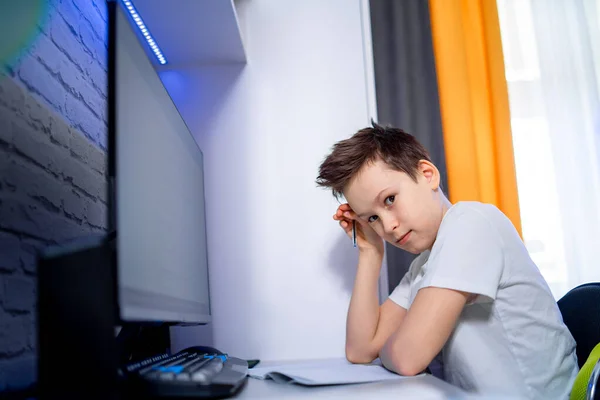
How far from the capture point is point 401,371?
91 centimetres

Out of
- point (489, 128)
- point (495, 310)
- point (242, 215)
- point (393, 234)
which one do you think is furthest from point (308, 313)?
point (489, 128)

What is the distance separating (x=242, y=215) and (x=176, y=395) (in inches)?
39.5

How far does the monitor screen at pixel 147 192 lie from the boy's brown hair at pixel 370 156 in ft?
1.12

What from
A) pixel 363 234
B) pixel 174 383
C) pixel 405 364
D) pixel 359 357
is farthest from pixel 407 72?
pixel 174 383

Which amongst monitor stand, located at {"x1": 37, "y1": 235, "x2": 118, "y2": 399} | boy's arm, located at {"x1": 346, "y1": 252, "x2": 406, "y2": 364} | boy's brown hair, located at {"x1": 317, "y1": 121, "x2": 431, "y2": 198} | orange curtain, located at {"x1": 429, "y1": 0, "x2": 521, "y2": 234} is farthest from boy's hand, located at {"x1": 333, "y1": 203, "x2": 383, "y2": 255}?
monitor stand, located at {"x1": 37, "y1": 235, "x2": 118, "y2": 399}

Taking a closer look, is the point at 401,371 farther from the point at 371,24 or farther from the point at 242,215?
the point at 371,24

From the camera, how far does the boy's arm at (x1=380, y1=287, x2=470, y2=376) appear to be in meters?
0.93

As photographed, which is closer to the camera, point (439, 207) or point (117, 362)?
point (117, 362)

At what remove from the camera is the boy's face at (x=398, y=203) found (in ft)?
3.81

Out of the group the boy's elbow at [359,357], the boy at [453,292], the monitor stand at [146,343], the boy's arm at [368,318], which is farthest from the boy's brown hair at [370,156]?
the monitor stand at [146,343]

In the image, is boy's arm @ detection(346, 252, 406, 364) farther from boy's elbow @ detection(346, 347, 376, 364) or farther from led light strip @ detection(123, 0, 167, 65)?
led light strip @ detection(123, 0, 167, 65)

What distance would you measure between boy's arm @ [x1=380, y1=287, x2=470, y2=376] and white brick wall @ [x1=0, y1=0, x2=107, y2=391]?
671 mm

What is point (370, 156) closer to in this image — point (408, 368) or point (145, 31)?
point (408, 368)

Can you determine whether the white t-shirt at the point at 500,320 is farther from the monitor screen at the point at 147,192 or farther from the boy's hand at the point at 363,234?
the monitor screen at the point at 147,192
